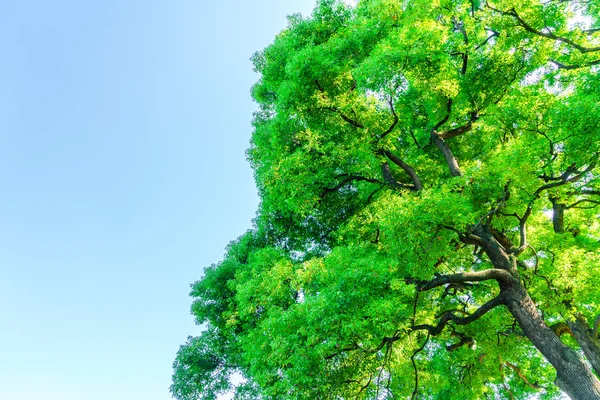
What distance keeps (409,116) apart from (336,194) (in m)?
3.09

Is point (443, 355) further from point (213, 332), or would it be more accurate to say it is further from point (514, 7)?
point (514, 7)

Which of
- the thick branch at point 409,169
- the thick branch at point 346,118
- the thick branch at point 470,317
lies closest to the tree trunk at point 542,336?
the thick branch at point 470,317

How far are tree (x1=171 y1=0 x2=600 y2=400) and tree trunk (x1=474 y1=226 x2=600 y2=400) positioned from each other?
0.10ft

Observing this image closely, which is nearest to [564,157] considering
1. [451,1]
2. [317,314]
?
[451,1]

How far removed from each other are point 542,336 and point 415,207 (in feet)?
12.5

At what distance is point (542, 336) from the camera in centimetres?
653

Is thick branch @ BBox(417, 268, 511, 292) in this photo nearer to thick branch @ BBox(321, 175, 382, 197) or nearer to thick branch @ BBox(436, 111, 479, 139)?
thick branch @ BBox(321, 175, 382, 197)

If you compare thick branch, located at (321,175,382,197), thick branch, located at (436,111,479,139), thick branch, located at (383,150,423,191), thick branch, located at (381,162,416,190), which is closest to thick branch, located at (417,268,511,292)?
thick branch, located at (383,150,423,191)

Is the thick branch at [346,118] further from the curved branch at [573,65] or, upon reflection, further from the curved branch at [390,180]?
the curved branch at [573,65]

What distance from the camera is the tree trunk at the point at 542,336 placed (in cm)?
591

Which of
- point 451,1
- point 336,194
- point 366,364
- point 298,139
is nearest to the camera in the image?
point 366,364

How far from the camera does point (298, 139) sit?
29.9 feet

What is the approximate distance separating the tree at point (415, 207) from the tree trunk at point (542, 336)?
0.03 meters

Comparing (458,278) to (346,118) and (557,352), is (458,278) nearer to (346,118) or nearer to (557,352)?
(557,352)
